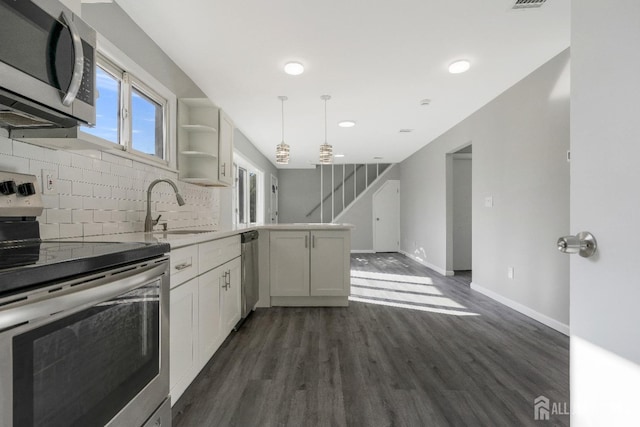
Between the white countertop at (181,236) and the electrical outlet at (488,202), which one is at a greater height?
the electrical outlet at (488,202)

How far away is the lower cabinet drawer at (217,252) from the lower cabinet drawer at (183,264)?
9 centimetres

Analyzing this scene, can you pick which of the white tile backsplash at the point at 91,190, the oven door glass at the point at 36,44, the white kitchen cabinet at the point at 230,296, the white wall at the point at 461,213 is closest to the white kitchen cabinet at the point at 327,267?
the white kitchen cabinet at the point at 230,296

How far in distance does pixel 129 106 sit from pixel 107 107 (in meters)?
0.18

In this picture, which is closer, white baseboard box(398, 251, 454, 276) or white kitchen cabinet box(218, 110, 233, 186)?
white kitchen cabinet box(218, 110, 233, 186)

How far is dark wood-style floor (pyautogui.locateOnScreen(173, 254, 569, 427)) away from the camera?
1590mm

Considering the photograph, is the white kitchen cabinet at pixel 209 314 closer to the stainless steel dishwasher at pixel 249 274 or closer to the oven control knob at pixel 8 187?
the stainless steel dishwasher at pixel 249 274

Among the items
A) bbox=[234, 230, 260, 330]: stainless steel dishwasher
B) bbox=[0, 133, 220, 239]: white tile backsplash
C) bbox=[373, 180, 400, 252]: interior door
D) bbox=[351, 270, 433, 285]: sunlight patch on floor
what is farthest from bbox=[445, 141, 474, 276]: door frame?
bbox=[0, 133, 220, 239]: white tile backsplash

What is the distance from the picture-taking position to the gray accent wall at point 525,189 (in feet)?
9.06

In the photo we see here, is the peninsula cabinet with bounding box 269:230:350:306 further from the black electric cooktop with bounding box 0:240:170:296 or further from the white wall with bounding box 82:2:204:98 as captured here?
the black electric cooktop with bounding box 0:240:170:296

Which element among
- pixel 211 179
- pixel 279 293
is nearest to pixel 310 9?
pixel 211 179

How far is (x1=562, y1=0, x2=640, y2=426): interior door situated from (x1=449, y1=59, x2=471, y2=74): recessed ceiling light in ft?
7.73

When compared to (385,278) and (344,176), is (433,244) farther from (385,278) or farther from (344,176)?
(344,176)

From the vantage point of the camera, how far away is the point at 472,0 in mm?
2047

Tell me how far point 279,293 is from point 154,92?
7.62ft
